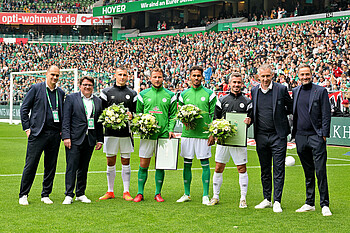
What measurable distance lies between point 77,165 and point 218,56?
84.7 feet

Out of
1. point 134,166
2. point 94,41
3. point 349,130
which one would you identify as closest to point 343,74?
point 349,130

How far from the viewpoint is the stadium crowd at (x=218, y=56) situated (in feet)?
81.1

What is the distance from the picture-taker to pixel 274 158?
7758mm

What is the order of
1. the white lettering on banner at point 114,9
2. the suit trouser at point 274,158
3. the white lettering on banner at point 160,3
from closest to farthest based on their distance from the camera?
the suit trouser at point 274,158 → the white lettering on banner at point 160,3 → the white lettering on banner at point 114,9

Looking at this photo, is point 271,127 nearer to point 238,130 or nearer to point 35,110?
point 238,130

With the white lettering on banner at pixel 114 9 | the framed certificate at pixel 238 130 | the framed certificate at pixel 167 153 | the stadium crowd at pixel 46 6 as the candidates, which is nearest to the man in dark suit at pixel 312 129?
the framed certificate at pixel 238 130

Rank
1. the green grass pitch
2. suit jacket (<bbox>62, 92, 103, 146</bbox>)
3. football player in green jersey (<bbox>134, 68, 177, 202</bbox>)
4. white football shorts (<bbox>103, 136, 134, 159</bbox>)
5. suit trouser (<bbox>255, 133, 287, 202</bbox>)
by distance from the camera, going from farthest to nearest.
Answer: white football shorts (<bbox>103, 136, 134, 159</bbox>)
football player in green jersey (<bbox>134, 68, 177, 202</bbox>)
suit jacket (<bbox>62, 92, 103, 146</bbox>)
suit trouser (<bbox>255, 133, 287, 202</bbox>)
the green grass pitch

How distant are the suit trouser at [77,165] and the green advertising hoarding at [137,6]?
34.2 m

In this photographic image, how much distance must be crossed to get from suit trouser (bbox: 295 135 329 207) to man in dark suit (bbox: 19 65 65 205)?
3875 mm

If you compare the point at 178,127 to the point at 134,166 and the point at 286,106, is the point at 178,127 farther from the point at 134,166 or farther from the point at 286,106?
the point at 286,106

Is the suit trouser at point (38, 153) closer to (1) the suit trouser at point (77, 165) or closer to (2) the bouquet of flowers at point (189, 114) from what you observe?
(1) the suit trouser at point (77, 165)

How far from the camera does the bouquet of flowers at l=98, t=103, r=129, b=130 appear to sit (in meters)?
8.09

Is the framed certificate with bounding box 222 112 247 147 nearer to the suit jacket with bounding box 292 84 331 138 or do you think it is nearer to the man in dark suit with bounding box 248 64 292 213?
the man in dark suit with bounding box 248 64 292 213

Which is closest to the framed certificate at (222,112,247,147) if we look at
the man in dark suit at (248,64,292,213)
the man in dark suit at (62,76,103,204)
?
the man in dark suit at (248,64,292,213)
